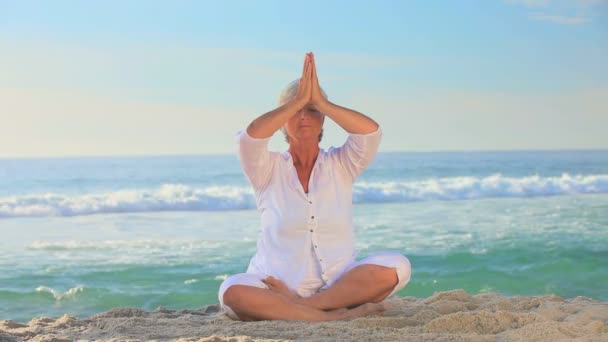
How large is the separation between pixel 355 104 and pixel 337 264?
14.1 m

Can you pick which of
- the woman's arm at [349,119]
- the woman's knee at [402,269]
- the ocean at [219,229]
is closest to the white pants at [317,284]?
the woman's knee at [402,269]

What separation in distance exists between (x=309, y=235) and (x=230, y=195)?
10010 mm

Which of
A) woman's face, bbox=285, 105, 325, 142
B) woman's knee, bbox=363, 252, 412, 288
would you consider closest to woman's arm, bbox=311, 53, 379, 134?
woman's face, bbox=285, 105, 325, 142

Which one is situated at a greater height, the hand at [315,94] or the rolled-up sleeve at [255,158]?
the hand at [315,94]

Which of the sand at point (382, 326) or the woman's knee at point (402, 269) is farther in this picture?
the woman's knee at point (402, 269)

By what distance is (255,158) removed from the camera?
9.81ft

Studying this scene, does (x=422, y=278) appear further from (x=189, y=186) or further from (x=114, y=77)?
(x=114, y=77)

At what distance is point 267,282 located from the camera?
3.03m

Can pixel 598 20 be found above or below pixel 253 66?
above

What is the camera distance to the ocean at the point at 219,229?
17.8 ft

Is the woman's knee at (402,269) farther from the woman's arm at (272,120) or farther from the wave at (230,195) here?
the wave at (230,195)

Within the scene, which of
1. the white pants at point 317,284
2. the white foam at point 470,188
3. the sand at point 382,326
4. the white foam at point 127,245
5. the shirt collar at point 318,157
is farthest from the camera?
the white foam at point 470,188

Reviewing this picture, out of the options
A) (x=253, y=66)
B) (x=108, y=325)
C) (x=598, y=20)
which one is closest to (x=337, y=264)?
(x=108, y=325)

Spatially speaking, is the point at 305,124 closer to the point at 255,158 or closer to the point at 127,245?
the point at 255,158
